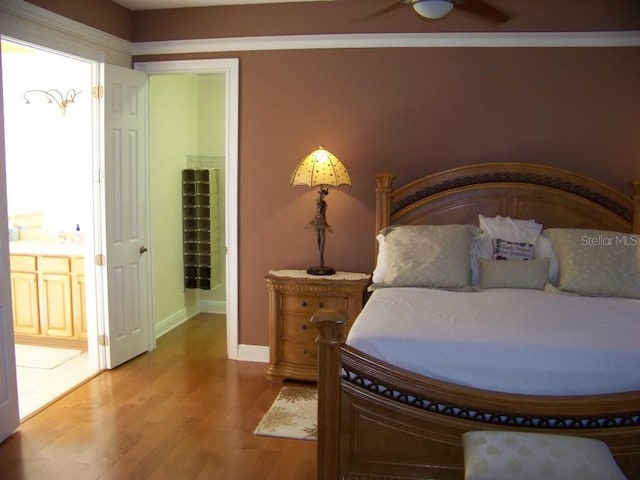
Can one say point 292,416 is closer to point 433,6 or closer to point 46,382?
point 46,382

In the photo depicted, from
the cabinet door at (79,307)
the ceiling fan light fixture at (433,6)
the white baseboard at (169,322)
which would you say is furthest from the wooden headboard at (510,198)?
the cabinet door at (79,307)

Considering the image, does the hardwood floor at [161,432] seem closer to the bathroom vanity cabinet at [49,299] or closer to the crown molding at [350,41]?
the bathroom vanity cabinet at [49,299]

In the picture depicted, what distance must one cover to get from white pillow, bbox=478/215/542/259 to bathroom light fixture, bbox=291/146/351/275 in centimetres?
101

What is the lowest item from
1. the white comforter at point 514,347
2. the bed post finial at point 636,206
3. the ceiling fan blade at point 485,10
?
the white comforter at point 514,347

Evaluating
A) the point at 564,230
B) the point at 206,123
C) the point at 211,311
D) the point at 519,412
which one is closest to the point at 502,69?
the point at 564,230

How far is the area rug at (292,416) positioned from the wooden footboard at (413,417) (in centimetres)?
71

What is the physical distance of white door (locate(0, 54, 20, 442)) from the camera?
306 cm

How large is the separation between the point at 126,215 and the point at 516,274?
9.37 feet

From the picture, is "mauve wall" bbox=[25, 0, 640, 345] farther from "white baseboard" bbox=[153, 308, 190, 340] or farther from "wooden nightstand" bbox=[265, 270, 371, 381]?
"white baseboard" bbox=[153, 308, 190, 340]

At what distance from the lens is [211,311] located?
5.96m

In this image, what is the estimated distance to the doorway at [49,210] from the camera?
4.28m

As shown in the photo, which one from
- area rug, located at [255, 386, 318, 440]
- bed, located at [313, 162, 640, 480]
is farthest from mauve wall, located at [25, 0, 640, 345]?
bed, located at [313, 162, 640, 480]

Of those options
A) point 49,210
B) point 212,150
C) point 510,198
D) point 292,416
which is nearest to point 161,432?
point 292,416

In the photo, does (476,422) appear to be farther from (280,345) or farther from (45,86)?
(45,86)
